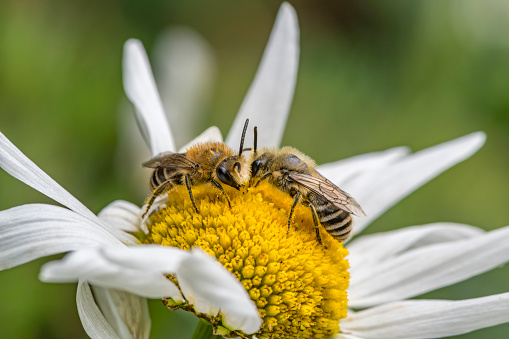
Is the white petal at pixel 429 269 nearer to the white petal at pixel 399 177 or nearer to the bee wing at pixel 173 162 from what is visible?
the white petal at pixel 399 177

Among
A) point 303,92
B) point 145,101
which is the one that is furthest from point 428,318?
point 303,92

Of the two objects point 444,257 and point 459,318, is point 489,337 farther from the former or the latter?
point 459,318

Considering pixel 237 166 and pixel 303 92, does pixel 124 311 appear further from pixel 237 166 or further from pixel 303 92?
pixel 303 92

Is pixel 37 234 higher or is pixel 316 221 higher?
pixel 316 221

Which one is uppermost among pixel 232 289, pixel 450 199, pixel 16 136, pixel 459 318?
pixel 450 199

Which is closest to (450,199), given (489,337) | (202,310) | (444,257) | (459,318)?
(489,337)

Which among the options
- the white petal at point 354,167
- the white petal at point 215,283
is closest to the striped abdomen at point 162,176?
the white petal at point 215,283
